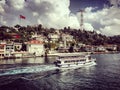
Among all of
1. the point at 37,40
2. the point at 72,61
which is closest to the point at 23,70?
the point at 72,61

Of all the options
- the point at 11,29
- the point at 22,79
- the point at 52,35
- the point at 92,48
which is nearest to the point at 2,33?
the point at 11,29

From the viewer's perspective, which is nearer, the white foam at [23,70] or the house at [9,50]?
the white foam at [23,70]

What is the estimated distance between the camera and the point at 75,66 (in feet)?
227

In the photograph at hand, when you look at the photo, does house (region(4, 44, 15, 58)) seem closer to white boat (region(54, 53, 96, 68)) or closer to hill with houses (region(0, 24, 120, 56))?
hill with houses (region(0, 24, 120, 56))

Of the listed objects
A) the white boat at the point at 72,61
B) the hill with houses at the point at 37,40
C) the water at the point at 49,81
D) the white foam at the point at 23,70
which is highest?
the hill with houses at the point at 37,40

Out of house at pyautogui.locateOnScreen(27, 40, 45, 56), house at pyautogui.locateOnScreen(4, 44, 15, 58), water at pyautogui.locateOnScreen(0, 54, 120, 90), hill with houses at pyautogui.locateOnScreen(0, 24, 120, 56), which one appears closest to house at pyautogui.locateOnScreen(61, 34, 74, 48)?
hill with houses at pyautogui.locateOnScreen(0, 24, 120, 56)

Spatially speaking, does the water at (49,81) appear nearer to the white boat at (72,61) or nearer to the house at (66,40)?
the white boat at (72,61)

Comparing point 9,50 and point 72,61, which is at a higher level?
point 9,50

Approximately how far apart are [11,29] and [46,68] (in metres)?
109

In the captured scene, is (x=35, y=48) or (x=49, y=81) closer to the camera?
(x=49, y=81)

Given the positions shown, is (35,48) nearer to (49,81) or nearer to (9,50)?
(9,50)

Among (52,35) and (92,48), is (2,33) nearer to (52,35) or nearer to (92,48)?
(52,35)

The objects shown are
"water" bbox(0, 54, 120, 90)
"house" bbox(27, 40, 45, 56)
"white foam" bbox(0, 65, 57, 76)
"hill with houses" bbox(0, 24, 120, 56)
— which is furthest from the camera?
"hill with houses" bbox(0, 24, 120, 56)

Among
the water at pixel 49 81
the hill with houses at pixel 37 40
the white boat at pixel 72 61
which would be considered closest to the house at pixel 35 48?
the hill with houses at pixel 37 40
